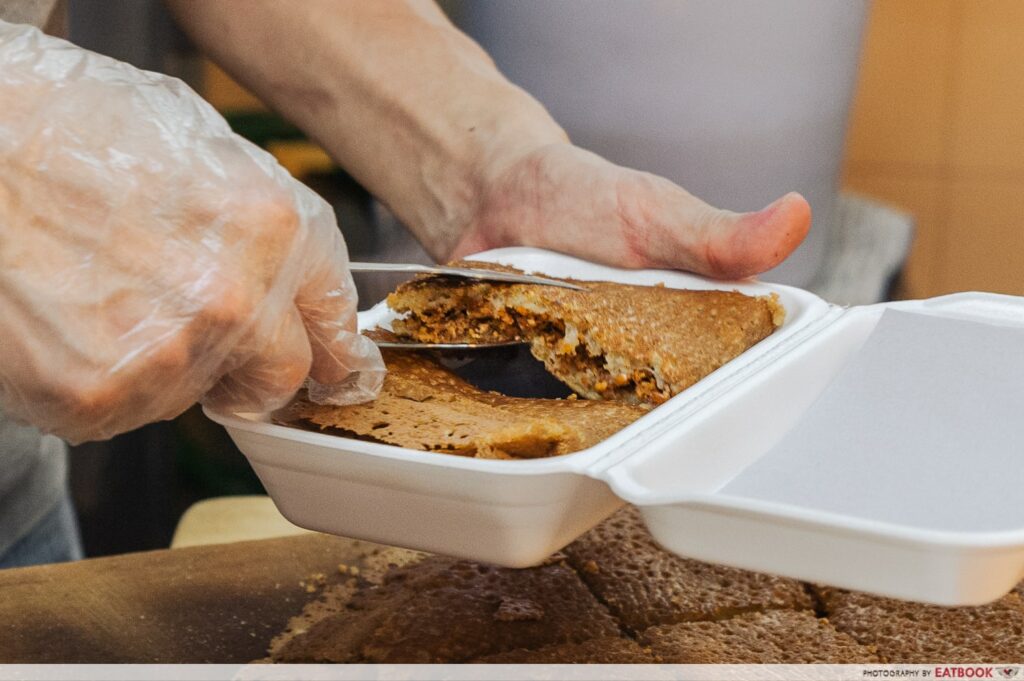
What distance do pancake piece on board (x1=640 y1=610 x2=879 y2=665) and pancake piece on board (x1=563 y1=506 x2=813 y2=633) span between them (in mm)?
16

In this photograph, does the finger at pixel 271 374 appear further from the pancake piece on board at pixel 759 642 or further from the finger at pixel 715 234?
the finger at pixel 715 234

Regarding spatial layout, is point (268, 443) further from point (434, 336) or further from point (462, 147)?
point (462, 147)

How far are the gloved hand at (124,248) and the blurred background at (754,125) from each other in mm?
718

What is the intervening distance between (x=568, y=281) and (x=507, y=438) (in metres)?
0.42

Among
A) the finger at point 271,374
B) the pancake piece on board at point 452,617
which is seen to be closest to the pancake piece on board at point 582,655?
the pancake piece on board at point 452,617

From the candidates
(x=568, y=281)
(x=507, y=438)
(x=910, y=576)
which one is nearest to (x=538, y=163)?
(x=568, y=281)

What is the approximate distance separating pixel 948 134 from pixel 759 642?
271 cm

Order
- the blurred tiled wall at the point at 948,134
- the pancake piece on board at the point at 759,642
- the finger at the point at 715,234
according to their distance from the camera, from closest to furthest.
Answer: the pancake piece on board at the point at 759,642 < the finger at the point at 715,234 < the blurred tiled wall at the point at 948,134

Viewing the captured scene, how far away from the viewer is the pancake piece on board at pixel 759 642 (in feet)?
3.44

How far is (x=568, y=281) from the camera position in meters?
1.28

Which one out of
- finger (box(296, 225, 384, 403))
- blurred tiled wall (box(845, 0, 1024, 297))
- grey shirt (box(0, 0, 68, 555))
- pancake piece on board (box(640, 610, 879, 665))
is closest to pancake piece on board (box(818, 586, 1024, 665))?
pancake piece on board (box(640, 610, 879, 665))

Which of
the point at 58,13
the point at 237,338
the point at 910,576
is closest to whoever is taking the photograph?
the point at 910,576

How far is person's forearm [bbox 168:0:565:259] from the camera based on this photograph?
165 cm

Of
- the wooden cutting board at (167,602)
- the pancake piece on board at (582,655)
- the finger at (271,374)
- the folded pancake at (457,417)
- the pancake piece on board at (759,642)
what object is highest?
the finger at (271,374)
